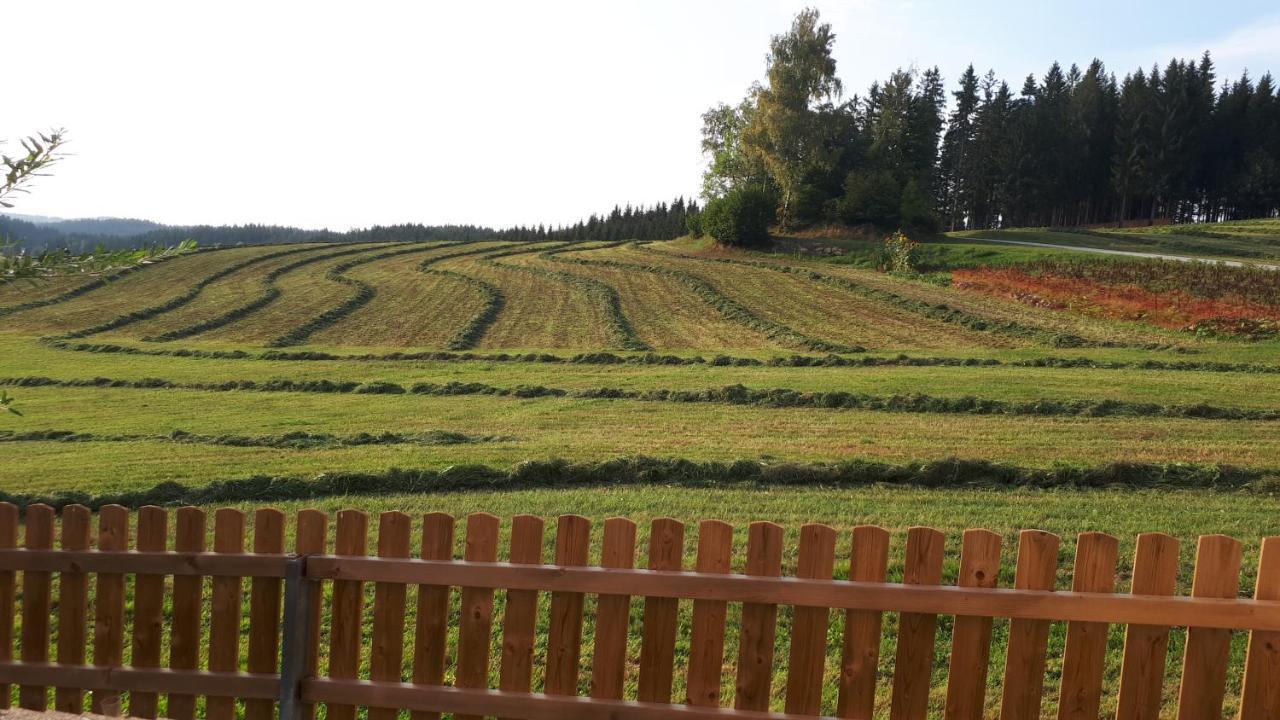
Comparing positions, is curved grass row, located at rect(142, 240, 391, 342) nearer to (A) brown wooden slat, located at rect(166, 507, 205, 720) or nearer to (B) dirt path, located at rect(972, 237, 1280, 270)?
(A) brown wooden slat, located at rect(166, 507, 205, 720)

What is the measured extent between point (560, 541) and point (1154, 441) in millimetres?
12426

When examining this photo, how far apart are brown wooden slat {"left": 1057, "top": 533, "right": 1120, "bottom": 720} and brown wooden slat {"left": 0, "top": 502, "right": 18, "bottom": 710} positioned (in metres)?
5.22

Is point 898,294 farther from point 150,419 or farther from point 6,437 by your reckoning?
point 6,437

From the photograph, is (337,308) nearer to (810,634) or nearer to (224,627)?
(224,627)

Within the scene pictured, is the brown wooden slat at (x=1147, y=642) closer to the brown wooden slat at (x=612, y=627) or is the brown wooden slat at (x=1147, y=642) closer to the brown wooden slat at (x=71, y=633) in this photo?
the brown wooden slat at (x=612, y=627)

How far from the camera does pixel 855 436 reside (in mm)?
14438

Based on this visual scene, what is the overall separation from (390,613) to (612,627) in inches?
43.0

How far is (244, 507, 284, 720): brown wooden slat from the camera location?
4.45 metres

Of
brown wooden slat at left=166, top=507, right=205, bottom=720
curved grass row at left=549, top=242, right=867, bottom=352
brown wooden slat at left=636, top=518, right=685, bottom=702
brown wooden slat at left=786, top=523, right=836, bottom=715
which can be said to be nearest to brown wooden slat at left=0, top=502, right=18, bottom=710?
brown wooden slat at left=166, top=507, right=205, bottom=720

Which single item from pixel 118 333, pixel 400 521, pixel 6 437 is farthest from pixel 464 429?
pixel 118 333

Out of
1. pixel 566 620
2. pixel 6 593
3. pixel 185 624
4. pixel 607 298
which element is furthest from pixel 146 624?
pixel 607 298

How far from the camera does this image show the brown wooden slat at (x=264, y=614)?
4449mm

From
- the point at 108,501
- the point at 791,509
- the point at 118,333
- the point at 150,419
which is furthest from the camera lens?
the point at 118,333

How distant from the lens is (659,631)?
4.19 m
